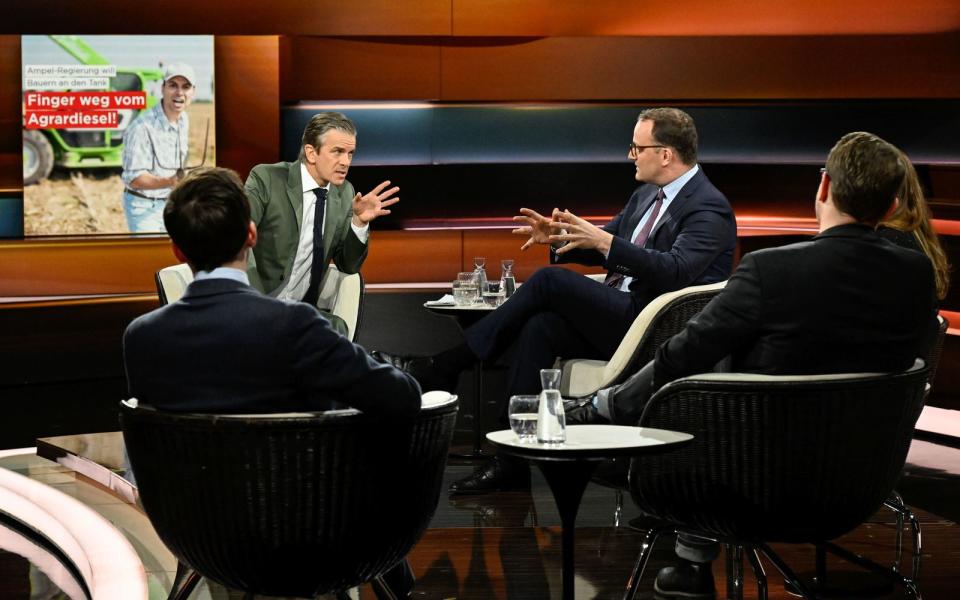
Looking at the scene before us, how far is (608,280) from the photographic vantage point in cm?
428

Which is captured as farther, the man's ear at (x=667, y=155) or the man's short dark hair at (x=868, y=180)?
the man's ear at (x=667, y=155)

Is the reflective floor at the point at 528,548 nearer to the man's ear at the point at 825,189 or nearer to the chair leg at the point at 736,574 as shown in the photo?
the chair leg at the point at 736,574

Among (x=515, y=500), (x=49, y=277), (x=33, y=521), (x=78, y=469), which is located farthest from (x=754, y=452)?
(x=49, y=277)

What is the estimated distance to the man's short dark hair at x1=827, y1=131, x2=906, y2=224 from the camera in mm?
2451

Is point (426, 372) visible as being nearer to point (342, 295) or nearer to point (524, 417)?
point (342, 295)

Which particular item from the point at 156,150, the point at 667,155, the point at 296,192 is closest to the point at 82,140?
the point at 156,150

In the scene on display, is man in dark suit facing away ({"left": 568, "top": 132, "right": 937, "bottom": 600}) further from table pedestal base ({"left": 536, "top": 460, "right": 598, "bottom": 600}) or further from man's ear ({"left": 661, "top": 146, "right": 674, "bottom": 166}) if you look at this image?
man's ear ({"left": 661, "top": 146, "right": 674, "bottom": 166})

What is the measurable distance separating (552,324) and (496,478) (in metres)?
0.58

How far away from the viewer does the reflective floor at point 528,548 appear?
313 centimetres

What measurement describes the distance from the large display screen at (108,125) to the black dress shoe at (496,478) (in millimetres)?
3290

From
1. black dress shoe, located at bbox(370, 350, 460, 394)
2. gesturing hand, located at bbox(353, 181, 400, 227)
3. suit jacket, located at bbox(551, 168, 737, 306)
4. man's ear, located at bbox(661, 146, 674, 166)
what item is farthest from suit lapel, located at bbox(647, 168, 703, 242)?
gesturing hand, located at bbox(353, 181, 400, 227)

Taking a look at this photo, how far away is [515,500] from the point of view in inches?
159

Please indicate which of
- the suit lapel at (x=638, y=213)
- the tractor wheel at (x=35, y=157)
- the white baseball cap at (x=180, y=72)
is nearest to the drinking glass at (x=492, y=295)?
the suit lapel at (x=638, y=213)

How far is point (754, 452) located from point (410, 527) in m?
0.71
